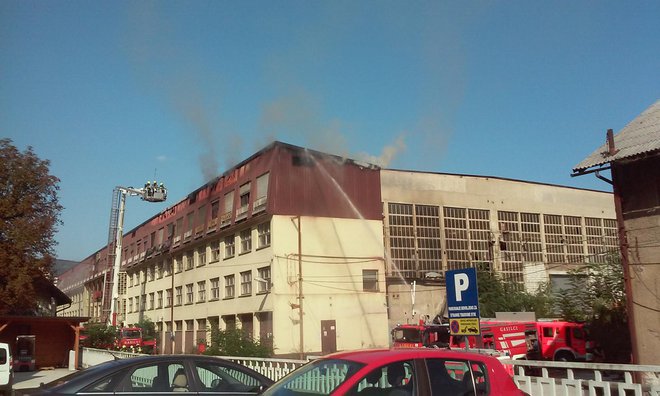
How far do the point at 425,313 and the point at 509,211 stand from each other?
45.8ft

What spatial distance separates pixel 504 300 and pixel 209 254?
79.3 feet

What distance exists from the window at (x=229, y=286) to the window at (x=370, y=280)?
33.2 feet

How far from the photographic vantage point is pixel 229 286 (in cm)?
4272

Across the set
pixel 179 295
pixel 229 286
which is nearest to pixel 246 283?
pixel 229 286

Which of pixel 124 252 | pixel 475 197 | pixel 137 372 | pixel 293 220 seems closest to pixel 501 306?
pixel 475 197

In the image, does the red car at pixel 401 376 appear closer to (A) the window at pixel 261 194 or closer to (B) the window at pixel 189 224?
(A) the window at pixel 261 194

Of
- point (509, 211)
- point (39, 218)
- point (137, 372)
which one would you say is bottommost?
point (137, 372)

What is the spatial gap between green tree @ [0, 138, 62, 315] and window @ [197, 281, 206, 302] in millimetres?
18567

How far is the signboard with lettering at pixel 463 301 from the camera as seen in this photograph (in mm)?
9391

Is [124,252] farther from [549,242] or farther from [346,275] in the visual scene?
[549,242]

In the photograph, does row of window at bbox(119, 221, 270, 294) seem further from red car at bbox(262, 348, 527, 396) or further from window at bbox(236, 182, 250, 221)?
red car at bbox(262, 348, 527, 396)

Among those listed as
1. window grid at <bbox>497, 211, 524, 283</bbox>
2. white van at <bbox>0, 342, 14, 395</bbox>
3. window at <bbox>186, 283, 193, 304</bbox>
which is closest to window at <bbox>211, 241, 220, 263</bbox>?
window at <bbox>186, 283, 193, 304</bbox>

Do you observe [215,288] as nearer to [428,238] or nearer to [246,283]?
[246,283]

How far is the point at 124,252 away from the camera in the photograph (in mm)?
72500
